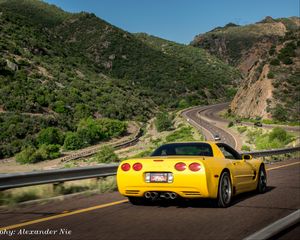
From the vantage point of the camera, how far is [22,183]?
29.9ft

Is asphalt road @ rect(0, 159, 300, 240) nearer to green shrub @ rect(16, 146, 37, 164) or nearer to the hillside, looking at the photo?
green shrub @ rect(16, 146, 37, 164)

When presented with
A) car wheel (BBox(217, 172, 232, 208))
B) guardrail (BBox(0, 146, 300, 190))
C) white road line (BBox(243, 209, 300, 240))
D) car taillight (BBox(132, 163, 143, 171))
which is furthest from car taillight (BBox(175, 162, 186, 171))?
guardrail (BBox(0, 146, 300, 190))

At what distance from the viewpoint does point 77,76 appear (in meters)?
84.9

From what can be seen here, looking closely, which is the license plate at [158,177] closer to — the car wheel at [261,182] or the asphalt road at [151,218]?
the asphalt road at [151,218]

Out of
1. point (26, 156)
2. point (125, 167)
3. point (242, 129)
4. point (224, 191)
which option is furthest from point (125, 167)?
point (242, 129)

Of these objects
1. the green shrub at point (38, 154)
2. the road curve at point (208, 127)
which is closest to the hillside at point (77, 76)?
the green shrub at point (38, 154)

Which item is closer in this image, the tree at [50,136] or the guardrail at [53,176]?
the guardrail at [53,176]

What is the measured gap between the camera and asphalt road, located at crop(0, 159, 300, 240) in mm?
6134

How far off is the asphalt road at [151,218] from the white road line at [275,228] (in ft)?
0.50

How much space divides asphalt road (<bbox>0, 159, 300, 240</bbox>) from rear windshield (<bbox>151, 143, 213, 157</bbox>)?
906mm

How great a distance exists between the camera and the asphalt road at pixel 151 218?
6.13 m

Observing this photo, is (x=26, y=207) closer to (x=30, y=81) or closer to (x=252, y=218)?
(x=252, y=218)

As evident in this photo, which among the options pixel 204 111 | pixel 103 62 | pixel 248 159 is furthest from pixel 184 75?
pixel 248 159

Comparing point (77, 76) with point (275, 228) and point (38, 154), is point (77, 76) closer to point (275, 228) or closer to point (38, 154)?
point (38, 154)
